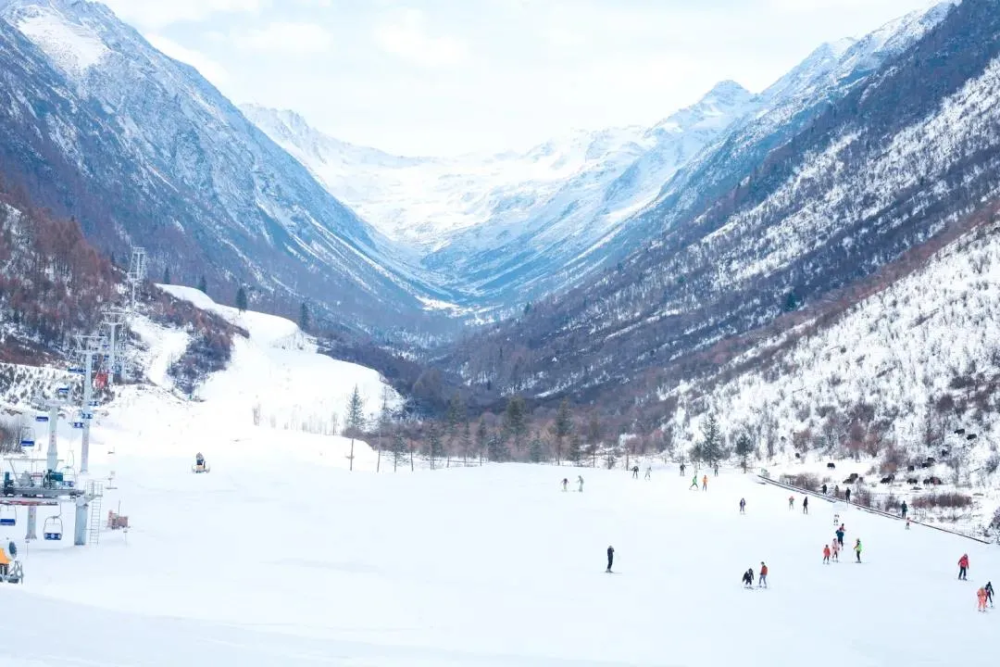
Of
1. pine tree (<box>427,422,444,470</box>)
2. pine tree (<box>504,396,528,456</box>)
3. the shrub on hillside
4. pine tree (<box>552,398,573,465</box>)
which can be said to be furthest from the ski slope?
pine tree (<box>504,396,528,456</box>)

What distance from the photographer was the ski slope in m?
33.2

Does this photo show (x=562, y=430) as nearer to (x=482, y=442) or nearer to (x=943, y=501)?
(x=482, y=442)

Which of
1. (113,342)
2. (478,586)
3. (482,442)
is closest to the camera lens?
(478,586)

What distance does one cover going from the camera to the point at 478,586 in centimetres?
4566

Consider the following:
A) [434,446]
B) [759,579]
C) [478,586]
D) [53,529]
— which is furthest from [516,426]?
[478,586]

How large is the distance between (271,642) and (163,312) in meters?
163

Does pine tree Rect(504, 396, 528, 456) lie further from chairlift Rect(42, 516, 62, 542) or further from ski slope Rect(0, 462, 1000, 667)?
chairlift Rect(42, 516, 62, 542)

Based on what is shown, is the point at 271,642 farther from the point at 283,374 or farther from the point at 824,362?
the point at 283,374

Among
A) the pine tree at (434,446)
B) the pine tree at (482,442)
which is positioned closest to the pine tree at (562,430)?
the pine tree at (482,442)

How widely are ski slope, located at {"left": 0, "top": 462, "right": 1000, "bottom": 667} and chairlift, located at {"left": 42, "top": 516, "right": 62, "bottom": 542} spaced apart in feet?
4.01

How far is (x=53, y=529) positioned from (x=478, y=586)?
869 inches

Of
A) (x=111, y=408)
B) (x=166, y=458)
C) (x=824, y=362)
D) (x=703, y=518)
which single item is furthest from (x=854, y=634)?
(x=824, y=362)

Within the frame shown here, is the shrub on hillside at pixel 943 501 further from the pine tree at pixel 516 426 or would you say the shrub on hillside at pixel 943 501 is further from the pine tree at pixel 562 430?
the pine tree at pixel 516 426

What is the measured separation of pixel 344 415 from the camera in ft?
577
